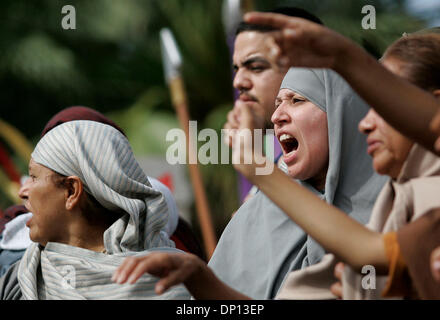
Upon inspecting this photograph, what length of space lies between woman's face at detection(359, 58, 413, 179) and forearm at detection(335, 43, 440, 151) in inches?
8.6

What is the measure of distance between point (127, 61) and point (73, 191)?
1115 centimetres

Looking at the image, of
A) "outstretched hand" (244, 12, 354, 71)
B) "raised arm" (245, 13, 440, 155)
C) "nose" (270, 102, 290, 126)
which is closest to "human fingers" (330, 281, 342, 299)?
"raised arm" (245, 13, 440, 155)

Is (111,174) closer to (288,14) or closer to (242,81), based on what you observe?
(242,81)

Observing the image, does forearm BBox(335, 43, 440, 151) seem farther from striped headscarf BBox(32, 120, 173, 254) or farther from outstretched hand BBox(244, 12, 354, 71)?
striped headscarf BBox(32, 120, 173, 254)

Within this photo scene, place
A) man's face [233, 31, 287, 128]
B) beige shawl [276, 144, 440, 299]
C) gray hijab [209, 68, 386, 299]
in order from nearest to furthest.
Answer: beige shawl [276, 144, 440, 299]
gray hijab [209, 68, 386, 299]
man's face [233, 31, 287, 128]

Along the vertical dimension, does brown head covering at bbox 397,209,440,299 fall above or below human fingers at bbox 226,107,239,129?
below

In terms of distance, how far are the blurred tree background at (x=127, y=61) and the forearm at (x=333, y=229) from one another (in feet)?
31.1

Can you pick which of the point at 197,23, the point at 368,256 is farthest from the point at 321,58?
the point at 197,23

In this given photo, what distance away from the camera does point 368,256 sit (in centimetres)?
191

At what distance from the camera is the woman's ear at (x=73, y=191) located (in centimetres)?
305

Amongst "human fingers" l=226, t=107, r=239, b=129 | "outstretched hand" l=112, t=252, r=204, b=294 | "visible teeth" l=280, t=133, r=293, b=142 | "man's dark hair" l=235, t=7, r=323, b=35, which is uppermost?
"man's dark hair" l=235, t=7, r=323, b=35

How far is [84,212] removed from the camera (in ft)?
10.1

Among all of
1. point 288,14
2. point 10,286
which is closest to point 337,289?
point 10,286

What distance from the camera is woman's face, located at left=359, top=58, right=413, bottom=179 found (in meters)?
2.17
